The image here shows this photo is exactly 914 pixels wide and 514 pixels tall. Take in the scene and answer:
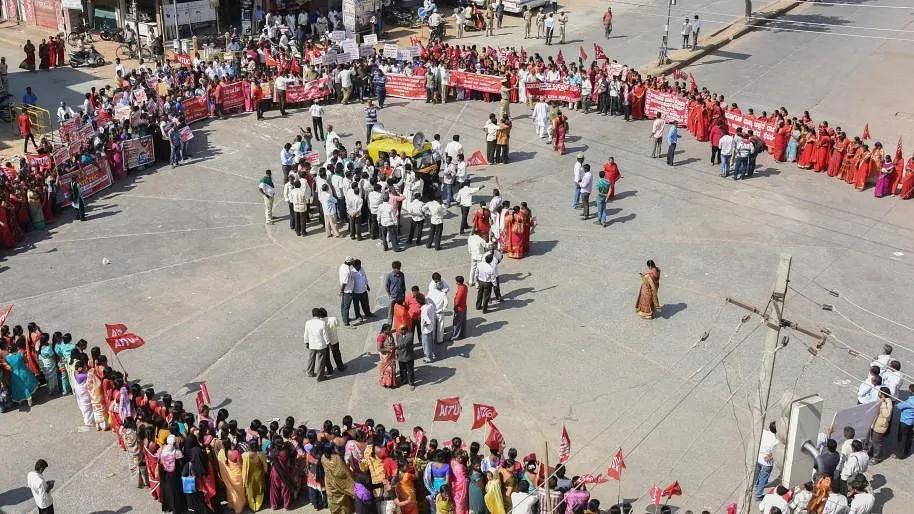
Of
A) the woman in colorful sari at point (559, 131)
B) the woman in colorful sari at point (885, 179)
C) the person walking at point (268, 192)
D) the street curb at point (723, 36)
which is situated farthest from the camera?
the street curb at point (723, 36)

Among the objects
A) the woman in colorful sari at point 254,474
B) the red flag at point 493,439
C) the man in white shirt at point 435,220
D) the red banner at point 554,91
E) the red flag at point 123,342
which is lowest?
the woman in colorful sari at point 254,474

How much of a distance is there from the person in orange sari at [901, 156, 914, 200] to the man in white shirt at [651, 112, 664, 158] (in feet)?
21.2

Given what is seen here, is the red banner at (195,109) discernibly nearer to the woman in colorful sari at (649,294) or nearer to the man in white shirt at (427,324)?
the man in white shirt at (427,324)

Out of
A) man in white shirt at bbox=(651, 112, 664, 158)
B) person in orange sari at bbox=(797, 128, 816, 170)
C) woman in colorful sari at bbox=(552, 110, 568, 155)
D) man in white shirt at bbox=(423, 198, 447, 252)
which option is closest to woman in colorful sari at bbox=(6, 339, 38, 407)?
man in white shirt at bbox=(423, 198, 447, 252)

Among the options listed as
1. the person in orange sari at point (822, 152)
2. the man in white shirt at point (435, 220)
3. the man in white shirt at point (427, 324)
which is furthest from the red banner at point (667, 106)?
the man in white shirt at point (427, 324)

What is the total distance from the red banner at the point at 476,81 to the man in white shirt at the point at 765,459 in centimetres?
1968

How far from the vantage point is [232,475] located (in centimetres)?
1553

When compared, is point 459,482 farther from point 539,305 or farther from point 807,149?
point 807,149

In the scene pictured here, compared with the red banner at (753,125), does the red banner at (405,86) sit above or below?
above

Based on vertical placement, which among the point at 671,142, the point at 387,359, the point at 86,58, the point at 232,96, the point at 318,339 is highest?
the point at 86,58

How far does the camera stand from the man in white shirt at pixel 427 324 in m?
19.0

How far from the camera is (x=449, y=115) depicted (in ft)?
108

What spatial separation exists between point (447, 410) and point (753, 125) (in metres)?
17.7

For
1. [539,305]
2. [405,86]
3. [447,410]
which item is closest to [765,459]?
[447,410]
